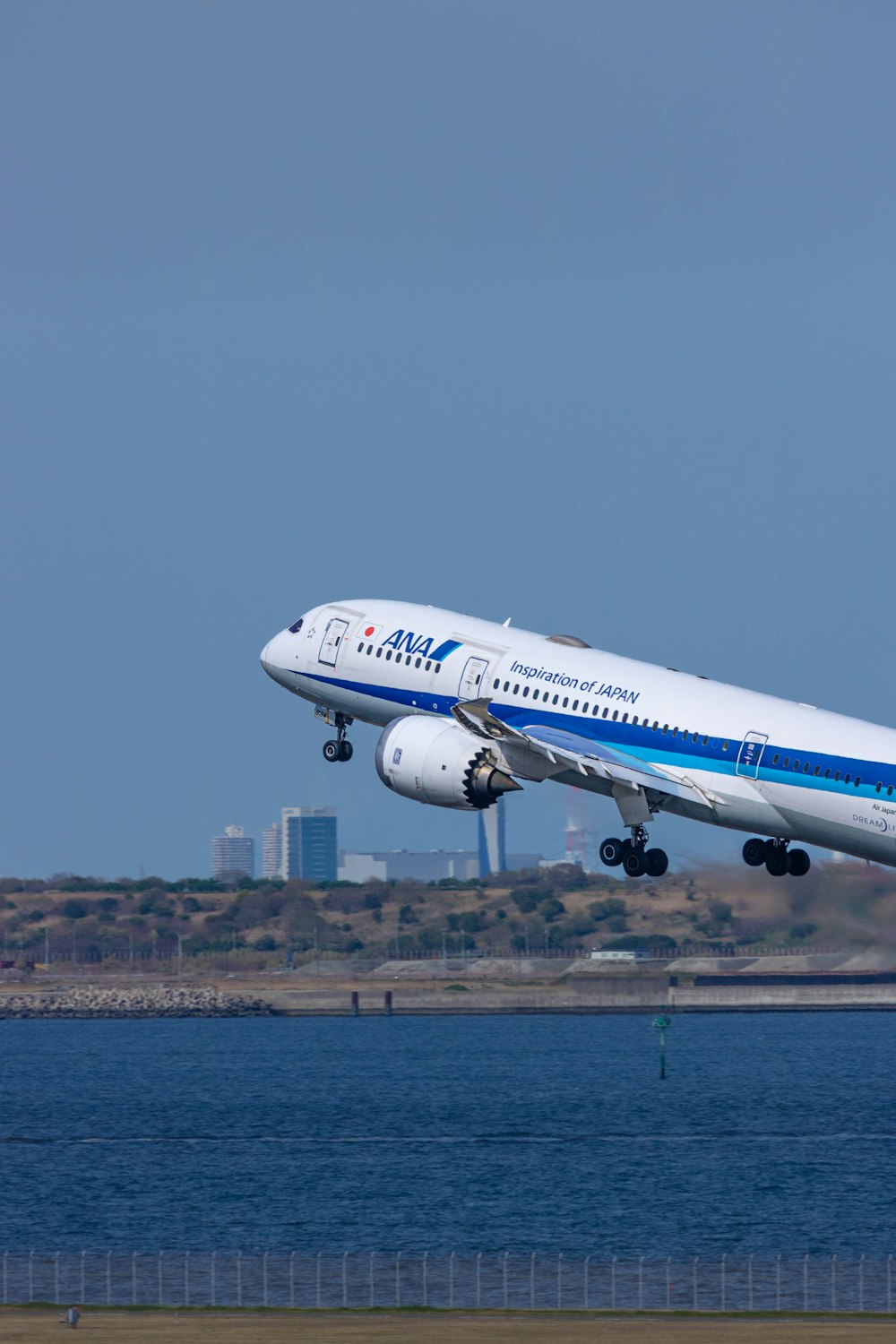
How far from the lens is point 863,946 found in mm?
120688

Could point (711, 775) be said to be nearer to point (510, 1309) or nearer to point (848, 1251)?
point (510, 1309)

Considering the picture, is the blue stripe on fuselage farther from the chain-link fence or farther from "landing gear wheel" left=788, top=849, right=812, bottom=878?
the chain-link fence

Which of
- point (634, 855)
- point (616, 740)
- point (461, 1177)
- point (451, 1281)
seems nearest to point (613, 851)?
point (634, 855)

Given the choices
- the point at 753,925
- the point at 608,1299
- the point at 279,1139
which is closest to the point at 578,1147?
the point at 279,1139

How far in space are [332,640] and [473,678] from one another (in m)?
8.20

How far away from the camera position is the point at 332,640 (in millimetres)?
77625

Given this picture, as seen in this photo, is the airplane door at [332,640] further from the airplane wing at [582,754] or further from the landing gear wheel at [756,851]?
the landing gear wheel at [756,851]

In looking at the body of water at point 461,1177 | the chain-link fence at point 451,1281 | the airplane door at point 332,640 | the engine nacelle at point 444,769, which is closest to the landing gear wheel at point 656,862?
the engine nacelle at point 444,769

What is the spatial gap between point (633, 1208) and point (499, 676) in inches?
2777

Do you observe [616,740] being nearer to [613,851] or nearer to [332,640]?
[613,851]

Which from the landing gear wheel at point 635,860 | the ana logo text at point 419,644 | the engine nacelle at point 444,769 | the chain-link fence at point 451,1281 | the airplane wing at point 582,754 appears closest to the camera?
the airplane wing at point 582,754

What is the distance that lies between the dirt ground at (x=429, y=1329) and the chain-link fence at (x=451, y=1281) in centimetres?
589

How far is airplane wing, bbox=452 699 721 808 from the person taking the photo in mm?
66875

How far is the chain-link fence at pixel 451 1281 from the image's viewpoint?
9562cm
